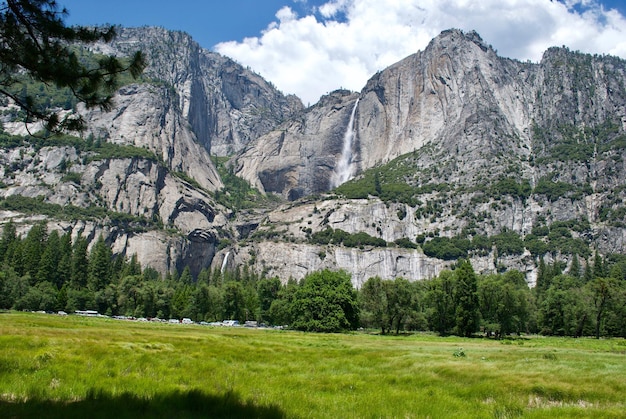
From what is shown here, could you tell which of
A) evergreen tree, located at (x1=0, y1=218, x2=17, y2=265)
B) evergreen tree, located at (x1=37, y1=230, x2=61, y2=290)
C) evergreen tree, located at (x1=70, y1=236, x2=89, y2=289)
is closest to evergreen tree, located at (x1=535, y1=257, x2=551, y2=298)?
evergreen tree, located at (x1=70, y1=236, x2=89, y2=289)

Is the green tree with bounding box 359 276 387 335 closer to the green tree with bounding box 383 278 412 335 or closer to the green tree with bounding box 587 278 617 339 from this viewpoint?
the green tree with bounding box 383 278 412 335

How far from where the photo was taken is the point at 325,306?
83812 mm

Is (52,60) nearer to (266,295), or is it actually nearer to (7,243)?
(266,295)

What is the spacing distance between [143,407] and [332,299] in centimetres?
7325

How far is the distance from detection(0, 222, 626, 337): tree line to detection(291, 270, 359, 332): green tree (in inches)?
7.3

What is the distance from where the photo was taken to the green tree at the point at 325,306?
82.4m

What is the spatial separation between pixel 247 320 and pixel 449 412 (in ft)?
360

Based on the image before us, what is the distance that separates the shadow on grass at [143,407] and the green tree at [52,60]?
908 centimetres

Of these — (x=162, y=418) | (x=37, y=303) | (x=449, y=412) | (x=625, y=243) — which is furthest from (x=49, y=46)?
(x=625, y=243)

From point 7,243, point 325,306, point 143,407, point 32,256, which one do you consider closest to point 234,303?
point 325,306

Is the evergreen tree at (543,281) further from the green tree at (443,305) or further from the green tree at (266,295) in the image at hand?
the green tree at (266,295)

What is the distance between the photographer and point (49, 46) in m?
15.4

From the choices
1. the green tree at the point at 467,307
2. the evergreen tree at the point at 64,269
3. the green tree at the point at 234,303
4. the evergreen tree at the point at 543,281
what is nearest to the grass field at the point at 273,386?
the green tree at the point at 467,307

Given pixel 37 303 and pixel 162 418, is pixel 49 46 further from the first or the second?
pixel 37 303
